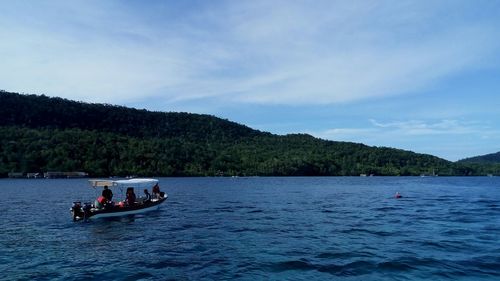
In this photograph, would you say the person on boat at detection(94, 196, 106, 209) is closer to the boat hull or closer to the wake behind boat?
the wake behind boat

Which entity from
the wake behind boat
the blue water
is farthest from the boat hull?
the blue water

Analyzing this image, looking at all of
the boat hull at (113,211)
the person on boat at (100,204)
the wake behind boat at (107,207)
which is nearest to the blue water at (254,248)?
the boat hull at (113,211)

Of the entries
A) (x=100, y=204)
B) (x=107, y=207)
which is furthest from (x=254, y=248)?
(x=100, y=204)

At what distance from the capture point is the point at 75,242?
3272 cm

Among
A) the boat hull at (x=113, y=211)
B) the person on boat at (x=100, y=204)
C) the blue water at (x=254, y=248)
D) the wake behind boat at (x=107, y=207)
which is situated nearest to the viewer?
the blue water at (x=254, y=248)

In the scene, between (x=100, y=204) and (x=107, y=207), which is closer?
A: (x=100, y=204)

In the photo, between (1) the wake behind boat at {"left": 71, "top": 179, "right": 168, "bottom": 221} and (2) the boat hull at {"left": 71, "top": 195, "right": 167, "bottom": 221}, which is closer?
(2) the boat hull at {"left": 71, "top": 195, "right": 167, "bottom": 221}

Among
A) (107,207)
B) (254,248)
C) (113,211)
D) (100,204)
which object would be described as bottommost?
(254,248)

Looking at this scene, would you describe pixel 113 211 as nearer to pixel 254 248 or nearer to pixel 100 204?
pixel 100 204

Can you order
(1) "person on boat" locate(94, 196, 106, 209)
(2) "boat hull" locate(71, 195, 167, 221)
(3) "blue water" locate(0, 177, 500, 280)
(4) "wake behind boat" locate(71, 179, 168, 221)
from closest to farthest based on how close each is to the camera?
(3) "blue water" locate(0, 177, 500, 280)
(2) "boat hull" locate(71, 195, 167, 221)
(4) "wake behind boat" locate(71, 179, 168, 221)
(1) "person on boat" locate(94, 196, 106, 209)

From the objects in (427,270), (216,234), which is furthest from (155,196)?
(427,270)

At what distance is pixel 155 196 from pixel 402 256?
128 ft

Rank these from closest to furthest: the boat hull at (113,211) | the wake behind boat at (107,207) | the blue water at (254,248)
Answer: the blue water at (254,248), the boat hull at (113,211), the wake behind boat at (107,207)

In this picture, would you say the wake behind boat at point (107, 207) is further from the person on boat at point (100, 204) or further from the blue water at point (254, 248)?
the blue water at point (254, 248)
